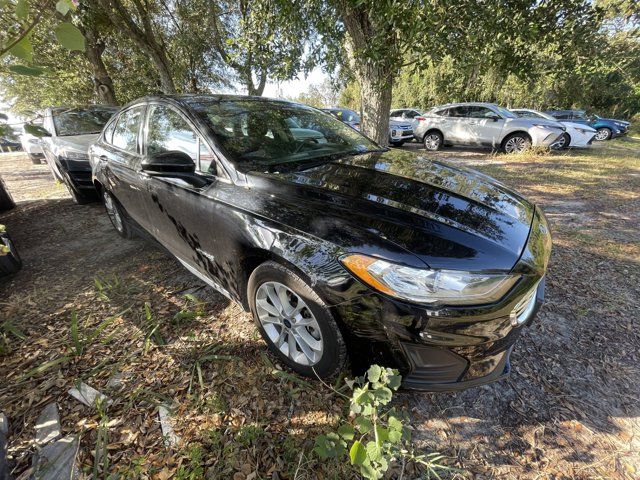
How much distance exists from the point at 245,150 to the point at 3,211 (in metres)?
5.22

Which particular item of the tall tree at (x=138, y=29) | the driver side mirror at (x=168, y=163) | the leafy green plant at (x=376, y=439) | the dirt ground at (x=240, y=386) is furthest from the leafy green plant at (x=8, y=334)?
the tall tree at (x=138, y=29)

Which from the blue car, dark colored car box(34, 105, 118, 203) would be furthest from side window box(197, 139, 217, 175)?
the blue car

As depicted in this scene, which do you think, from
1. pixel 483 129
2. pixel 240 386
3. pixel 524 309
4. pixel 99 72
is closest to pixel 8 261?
pixel 240 386

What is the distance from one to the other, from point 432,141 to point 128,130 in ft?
31.7

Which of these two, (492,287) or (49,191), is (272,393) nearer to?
(492,287)

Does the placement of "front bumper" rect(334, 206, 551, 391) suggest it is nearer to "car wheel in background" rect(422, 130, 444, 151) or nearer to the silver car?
→ the silver car

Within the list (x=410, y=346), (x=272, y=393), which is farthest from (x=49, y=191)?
(x=410, y=346)

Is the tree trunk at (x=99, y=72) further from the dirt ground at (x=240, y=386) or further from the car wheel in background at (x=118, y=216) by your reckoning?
the dirt ground at (x=240, y=386)

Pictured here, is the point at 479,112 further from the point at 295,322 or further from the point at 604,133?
the point at 604,133

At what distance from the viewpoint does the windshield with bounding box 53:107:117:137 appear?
17.9ft

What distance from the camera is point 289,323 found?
1.85 metres

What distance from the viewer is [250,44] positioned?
5656 mm

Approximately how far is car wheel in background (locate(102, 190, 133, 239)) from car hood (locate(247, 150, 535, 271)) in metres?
2.22

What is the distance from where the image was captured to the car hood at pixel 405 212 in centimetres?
145
